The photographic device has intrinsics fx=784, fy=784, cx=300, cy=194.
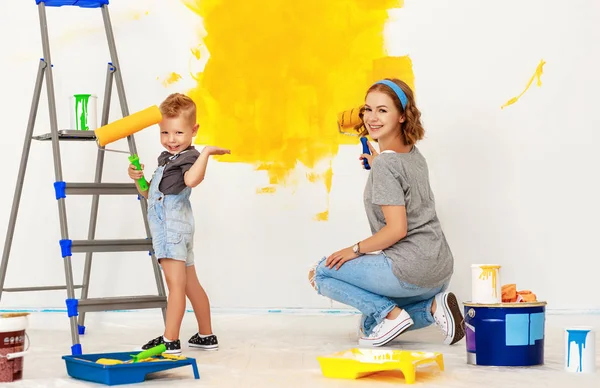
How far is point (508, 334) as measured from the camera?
2.34 m

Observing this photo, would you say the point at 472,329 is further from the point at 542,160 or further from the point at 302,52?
the point at 302,52

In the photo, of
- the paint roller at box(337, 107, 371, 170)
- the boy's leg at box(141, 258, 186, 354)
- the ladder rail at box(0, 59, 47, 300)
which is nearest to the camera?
the boy's leg at box(141, 258, 186, 354)

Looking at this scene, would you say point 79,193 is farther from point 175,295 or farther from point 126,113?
point 175,295

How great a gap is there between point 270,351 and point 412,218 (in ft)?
2.29

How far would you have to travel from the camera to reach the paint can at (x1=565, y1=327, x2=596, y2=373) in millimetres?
2232

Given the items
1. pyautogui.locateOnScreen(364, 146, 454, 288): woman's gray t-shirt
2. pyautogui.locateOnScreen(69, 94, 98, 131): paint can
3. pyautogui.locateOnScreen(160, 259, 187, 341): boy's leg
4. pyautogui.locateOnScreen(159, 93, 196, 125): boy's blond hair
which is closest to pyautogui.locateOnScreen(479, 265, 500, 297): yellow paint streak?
pyautogui.locateOnScreen(364, 146, 454, 288): woman's gray t-shirt

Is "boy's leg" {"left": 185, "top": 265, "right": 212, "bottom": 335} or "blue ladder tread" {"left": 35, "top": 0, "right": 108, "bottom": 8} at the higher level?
"blue ladder tread" {"left": 35, "top": 0, "right": 108, "bottom": 8}

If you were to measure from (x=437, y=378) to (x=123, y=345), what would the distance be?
128 centimetres

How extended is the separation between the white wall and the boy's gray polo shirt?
891 mm

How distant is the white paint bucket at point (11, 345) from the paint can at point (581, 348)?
1.54 meters

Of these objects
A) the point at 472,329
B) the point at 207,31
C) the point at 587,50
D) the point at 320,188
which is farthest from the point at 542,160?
the point at 207,31

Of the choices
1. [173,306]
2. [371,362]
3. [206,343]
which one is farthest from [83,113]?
[371,362]

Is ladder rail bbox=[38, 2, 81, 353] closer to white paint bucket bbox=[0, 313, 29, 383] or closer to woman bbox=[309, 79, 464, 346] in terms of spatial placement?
white paint bucket bbox=[0, 313, 29, 383]

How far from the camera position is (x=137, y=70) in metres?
3.69
